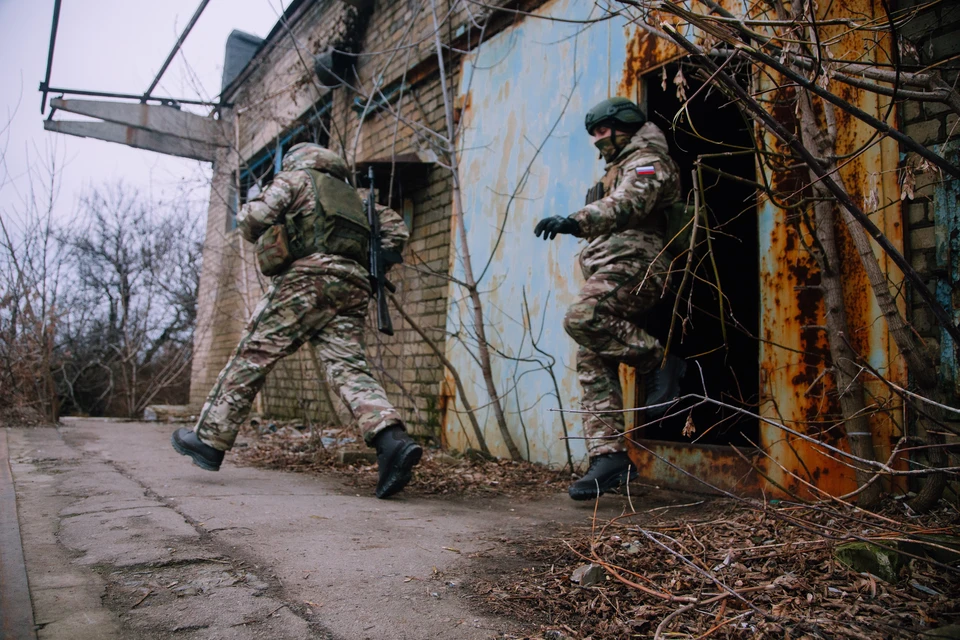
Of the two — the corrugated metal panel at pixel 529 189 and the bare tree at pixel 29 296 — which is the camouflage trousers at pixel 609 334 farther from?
the bare tree at pixel 29 296

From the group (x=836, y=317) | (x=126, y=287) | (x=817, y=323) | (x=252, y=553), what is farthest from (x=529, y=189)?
(x=126, y=287)

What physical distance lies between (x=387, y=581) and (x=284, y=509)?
37.9 inches

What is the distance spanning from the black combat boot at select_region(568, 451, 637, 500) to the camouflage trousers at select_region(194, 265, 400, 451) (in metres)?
0.93

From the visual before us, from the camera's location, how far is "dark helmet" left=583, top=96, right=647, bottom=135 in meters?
2.92

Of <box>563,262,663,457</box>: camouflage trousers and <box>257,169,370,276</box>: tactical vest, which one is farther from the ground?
<box>257,169,370,276</box>: tactical vest

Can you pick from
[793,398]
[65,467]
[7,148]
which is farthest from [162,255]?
[793,398]

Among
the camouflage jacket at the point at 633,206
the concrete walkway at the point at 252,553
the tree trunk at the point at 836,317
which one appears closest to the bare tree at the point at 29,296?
the concrete walkway at the point at 252,553

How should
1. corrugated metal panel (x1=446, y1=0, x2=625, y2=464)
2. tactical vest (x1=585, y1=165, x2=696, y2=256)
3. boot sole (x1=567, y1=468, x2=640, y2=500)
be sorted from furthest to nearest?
corrugated metal panel (x1=446, y1=0, x2=625, y2=464), tactical vest (x1=585, y1=165, x2=696, y2=256), boot sole (x1=567, y1=468, x2=640, y2=500)

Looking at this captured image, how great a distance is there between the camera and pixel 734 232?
4.27m

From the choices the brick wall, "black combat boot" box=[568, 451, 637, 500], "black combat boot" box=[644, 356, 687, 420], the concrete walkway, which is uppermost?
the brick wall

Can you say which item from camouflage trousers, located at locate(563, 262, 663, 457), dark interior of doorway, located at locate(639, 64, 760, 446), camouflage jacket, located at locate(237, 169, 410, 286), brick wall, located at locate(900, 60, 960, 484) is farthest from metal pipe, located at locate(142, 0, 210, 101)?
brick wall, located at locate(900, 60, 960, 484)

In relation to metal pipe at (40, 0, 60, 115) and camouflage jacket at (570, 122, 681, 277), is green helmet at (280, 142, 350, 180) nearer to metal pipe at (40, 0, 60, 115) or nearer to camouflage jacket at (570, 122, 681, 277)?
camouflage jacket at (570, 122, 681, 277)

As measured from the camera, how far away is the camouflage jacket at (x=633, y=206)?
8.79ft

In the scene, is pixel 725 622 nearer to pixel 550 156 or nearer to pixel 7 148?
pixel 550 156
